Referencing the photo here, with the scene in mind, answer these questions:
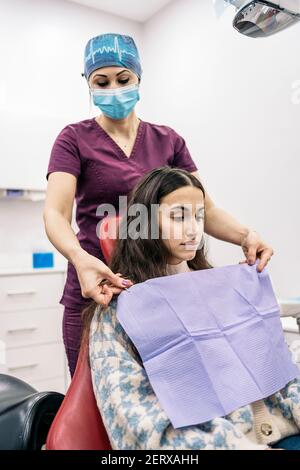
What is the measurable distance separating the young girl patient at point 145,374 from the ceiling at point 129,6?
2753 mm

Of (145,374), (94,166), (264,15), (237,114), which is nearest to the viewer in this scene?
(145,374)

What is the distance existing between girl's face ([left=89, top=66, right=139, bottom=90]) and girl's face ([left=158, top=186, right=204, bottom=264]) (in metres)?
0.46

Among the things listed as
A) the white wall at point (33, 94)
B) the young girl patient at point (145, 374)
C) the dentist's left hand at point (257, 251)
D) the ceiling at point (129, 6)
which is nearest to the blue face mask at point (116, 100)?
the young girl patient at point (145, 374)

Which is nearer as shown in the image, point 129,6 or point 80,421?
point 80,421

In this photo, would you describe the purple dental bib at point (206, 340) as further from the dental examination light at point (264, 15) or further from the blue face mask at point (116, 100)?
the dental examination light at point (264, 15)

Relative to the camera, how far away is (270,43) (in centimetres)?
254

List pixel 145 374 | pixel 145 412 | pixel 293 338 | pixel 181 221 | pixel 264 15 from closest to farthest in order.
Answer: pixel 145 412
pixel 145 374
pixel 181 221
pixel 264 15
pixel 293 338

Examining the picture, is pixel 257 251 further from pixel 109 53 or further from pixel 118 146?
pixel 109 53

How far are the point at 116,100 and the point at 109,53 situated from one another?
0.14 metres

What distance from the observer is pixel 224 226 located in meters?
1.39

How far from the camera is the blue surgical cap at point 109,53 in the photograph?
133cm

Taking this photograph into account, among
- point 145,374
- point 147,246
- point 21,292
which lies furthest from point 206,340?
point 21,292

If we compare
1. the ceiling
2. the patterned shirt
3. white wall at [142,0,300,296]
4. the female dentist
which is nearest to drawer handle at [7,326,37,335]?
white wall at [142,0,300,296]
